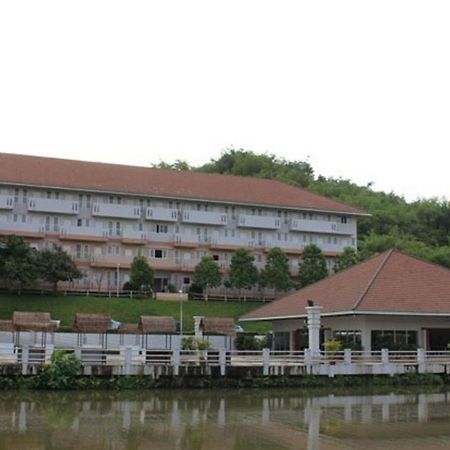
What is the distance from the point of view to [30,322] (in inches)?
1230

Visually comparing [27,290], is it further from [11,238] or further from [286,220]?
[286,220]

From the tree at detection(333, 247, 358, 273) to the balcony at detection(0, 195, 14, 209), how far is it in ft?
77.7

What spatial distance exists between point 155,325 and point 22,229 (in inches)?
965

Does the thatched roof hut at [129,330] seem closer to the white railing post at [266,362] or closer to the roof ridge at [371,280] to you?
the white railing post at [266,362]

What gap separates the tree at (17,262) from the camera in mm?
46969

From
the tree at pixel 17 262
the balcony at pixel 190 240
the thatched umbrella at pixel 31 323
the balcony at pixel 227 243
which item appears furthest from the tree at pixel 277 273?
the thatched umbrella at pixel 31 323

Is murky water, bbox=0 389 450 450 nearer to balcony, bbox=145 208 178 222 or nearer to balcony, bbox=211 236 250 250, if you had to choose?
balcony, bbox=145 208 178 222

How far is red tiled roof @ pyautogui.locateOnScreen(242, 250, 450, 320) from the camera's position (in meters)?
30.0

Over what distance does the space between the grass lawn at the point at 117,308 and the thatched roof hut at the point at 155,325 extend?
1170 centimetres

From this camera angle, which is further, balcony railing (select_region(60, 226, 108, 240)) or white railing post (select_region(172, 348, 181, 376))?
balcony railing (select_region(60, 226, 108, 240))

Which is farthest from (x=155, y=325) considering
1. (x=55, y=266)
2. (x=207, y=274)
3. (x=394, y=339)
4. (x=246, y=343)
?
(x=207, y=274)

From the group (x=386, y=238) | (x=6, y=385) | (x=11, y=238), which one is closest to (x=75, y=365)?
(x=6, y=385)

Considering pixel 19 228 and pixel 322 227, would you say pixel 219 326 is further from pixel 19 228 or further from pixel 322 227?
pixel 322 227

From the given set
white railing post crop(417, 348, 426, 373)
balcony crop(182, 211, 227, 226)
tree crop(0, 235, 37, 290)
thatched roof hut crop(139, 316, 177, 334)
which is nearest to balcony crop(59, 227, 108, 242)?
tree crop(0, 235, 37, 290)
